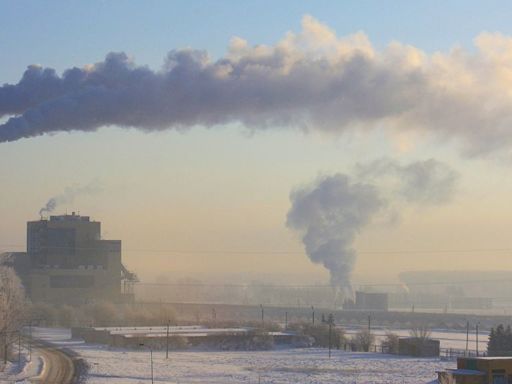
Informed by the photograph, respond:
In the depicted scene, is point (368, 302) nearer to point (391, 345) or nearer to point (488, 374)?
point (391, 345)

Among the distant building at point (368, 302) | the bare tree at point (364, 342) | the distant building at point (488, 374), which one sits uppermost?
the distant building at point (488, 374)

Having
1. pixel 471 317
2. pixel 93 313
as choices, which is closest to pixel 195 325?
pixel 93 313

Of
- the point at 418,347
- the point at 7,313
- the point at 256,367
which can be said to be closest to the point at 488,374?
the point at 256,367

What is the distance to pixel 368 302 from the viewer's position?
498ft

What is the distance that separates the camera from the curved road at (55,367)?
47.1 metres

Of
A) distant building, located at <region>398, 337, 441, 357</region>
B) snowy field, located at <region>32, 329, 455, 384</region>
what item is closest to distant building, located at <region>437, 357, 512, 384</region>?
snowy field, located at <region>32, 329, 455, 384</region>

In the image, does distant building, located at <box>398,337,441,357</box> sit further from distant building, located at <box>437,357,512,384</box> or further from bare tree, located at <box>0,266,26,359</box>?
distant building, located at <box>437,357,512,384</box>

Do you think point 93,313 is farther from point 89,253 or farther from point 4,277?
point 4,277

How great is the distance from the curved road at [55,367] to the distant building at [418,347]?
87.2 ft

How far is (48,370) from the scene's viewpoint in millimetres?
52875

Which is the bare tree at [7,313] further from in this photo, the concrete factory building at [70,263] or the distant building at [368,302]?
the distant building at [368,302]

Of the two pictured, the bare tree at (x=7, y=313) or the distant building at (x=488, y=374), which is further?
the bare tree at (x=7, y=313)

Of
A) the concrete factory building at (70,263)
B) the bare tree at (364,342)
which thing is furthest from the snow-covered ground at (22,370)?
the concrete factory building at (70,263)

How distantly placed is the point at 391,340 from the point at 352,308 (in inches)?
2854
